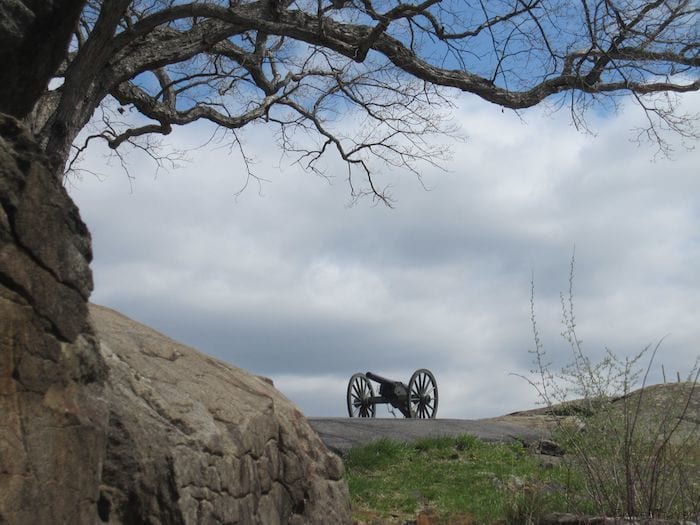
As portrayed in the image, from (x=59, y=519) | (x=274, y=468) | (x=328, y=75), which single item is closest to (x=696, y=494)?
(x=274, y=468)

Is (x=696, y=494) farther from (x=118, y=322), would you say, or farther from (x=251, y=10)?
(x=251, y=10)

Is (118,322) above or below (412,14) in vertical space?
below

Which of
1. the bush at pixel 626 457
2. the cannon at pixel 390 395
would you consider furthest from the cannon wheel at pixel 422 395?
the bush at pixel 626 457

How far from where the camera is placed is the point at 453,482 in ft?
31.4

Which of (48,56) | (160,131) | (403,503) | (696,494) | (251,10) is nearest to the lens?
(48,56)

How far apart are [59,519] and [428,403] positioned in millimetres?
16115

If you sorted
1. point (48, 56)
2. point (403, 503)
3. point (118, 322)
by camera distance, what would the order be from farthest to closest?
point (403, 503), point (118, 322), point (48, 56)

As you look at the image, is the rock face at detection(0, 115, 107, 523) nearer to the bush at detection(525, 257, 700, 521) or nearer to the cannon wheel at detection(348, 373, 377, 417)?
the bush at detection(525, 257, 700, 521)

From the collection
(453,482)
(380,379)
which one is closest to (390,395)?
(380,379)

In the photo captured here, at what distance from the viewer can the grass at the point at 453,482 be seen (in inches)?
299

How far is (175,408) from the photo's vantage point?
4730 millimetres

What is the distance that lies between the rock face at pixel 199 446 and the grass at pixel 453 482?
5.67ft

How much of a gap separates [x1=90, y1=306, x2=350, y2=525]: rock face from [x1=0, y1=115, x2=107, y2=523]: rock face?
0.46 m

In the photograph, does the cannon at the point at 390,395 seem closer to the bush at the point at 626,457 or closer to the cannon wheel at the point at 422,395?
the cannon wheel at the point at 422,395
